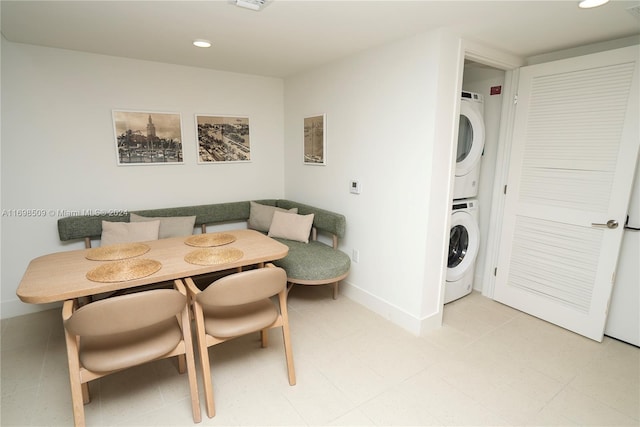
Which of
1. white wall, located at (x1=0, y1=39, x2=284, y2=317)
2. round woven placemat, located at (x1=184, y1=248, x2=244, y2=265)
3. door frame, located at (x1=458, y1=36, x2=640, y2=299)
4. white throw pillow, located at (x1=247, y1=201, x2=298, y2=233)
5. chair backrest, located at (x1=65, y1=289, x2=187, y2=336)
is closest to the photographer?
chair backrest, located at (x1=65, y1=289, x2=187, y2=336)

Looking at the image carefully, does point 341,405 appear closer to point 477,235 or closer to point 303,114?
point 477,235

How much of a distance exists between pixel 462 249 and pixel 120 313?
291 cm

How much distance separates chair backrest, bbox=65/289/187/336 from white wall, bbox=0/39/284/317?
79.6 inches

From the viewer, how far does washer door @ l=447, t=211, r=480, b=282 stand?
307 centimetres

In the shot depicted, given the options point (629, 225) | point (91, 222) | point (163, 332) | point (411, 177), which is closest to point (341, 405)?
point (163, 332)

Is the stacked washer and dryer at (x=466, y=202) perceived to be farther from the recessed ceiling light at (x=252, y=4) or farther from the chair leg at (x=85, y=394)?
the chair leg at (x=85, y=394)

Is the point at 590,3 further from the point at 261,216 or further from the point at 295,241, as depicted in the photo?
the point at 261,216

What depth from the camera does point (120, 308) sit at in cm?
144

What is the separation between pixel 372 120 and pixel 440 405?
2122 millimetres

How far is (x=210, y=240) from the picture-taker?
2.51 meters

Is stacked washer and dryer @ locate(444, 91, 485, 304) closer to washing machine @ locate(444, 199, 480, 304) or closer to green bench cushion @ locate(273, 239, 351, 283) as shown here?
washing machine @ locate(444, 199, 480, 304)

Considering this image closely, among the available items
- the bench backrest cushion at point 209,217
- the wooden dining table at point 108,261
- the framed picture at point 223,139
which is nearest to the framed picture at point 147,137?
the framed picture at point 223,139

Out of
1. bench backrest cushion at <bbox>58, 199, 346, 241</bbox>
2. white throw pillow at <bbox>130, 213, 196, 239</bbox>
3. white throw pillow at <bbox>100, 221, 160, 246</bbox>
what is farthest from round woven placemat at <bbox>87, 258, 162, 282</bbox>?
bench backrest cushion at <bbox>58, 199, 346, 241</bbox>

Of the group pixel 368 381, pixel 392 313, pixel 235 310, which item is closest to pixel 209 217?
pixel 235 310
